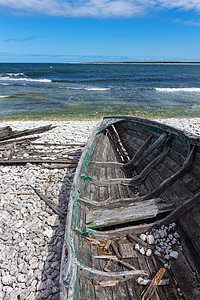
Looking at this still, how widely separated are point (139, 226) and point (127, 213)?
404 mm

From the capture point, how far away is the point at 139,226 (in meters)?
4.70

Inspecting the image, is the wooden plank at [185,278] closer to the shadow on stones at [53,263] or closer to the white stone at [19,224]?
the shadow on stones at [53,263]

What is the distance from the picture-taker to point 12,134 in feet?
40.5

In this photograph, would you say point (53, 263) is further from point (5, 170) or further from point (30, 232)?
point (5, 170)

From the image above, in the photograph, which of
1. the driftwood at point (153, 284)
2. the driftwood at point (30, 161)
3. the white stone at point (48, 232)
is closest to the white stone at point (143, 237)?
the driftwood at point (153, 284)

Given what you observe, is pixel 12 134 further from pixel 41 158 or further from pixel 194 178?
pixel 194 178

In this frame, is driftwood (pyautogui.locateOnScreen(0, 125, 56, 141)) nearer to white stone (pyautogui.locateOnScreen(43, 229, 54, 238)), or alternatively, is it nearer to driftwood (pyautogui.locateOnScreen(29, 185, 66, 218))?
driftwood (pyautogui.locateOnScreen(29, 185, 66, 218))

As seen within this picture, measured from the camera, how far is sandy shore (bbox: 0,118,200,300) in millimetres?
4168

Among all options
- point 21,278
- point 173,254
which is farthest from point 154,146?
point 21,278

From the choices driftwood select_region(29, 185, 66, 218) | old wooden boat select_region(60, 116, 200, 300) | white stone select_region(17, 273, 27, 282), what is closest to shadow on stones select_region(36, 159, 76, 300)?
driftwood select_region(29, 185, 66, 218)

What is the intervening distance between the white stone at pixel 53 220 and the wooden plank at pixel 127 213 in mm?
1434

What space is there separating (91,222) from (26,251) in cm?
188

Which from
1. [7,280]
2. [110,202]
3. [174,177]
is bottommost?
[7,280]

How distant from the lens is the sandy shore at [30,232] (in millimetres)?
4168
